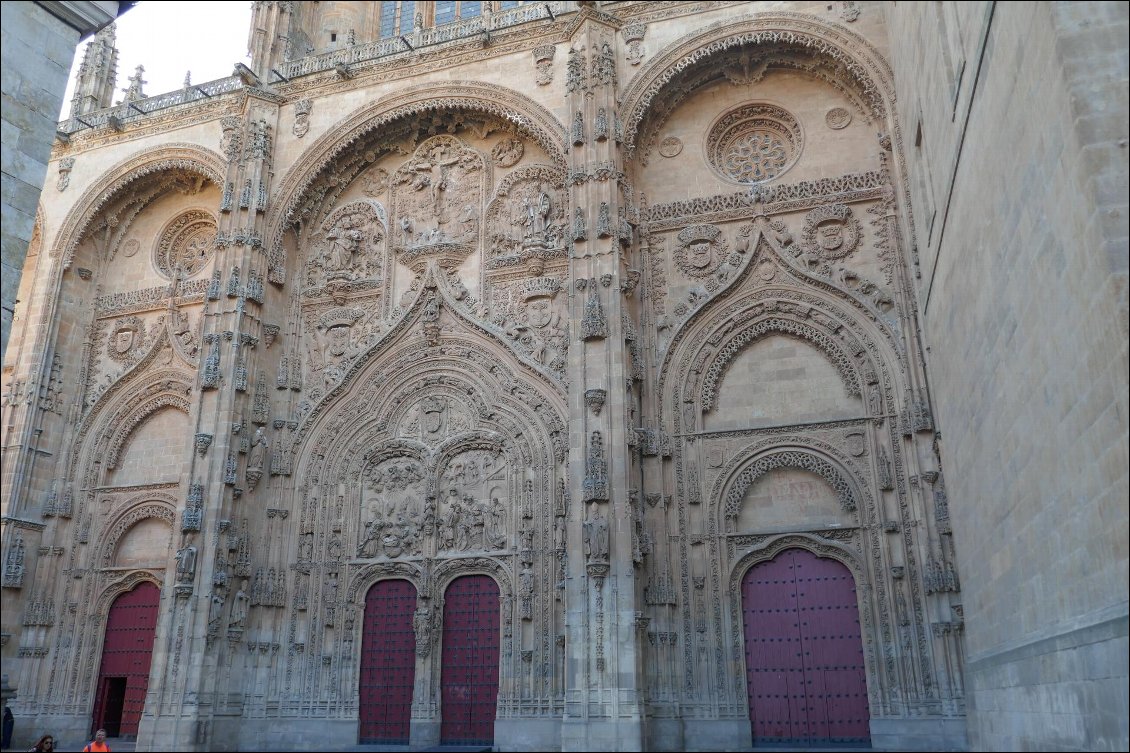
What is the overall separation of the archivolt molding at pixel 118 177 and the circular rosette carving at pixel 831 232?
13.4 m

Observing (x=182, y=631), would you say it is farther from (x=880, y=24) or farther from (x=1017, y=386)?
(x=880, y=24)

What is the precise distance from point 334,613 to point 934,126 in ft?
43.3

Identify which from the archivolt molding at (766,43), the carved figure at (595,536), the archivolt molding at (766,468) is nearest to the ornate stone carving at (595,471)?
the carved figure at (595,536)

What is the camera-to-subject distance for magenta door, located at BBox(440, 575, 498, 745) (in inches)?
645

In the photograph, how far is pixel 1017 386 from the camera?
8.63 metres

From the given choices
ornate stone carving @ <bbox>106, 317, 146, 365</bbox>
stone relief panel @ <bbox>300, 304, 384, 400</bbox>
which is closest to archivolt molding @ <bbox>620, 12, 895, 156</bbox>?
stone relief panel @ <bbox>300, 304, 384, 400</bbox>

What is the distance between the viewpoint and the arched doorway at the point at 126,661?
18.8m

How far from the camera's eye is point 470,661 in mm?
16812

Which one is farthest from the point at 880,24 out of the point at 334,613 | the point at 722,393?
the point at 334,613

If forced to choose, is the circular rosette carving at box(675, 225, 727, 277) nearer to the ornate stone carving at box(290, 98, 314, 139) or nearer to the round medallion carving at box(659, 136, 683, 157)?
the round medallion carving at box(659, 136, 683, 157)

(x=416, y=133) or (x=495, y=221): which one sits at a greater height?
(x=416, y=133)

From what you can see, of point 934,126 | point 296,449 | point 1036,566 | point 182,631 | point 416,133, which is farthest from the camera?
point 416,133

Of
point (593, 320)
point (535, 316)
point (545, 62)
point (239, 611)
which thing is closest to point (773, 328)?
point (593, 320)

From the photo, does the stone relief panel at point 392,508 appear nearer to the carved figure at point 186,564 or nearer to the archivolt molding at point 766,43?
the carved figure at point 186,564
